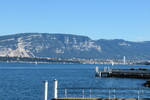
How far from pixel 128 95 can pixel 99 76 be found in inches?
2796

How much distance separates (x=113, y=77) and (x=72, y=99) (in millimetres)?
92137

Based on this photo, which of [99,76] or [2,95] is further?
[99,76]

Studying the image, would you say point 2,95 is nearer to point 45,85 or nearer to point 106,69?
point 45,85

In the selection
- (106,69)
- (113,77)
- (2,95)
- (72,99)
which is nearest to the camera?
(72,99)

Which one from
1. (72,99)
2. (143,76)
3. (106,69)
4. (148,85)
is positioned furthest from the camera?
(106,69)

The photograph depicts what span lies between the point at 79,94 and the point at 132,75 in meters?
59.0

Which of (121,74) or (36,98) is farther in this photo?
(121,74)

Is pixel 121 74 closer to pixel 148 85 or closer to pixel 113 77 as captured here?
pixel 113 77

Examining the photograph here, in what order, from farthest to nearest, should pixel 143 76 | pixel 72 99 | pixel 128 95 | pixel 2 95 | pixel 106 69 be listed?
pixel 106 69 < pixel 143 76 < pixel 2 95 < pixel 128 95 < pixel 72 99

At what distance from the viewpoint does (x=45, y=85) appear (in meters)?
38.8

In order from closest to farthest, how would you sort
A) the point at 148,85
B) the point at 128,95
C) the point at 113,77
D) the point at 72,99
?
the point at 72,99 < the point at 128,95 < the point at 148,85 < the point at 113,77

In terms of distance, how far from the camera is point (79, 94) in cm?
6675

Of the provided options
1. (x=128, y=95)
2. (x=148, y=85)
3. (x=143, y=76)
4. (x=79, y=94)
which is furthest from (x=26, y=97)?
(x=143, y=76)

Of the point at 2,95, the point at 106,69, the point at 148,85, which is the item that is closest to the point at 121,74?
the point at 106,69
